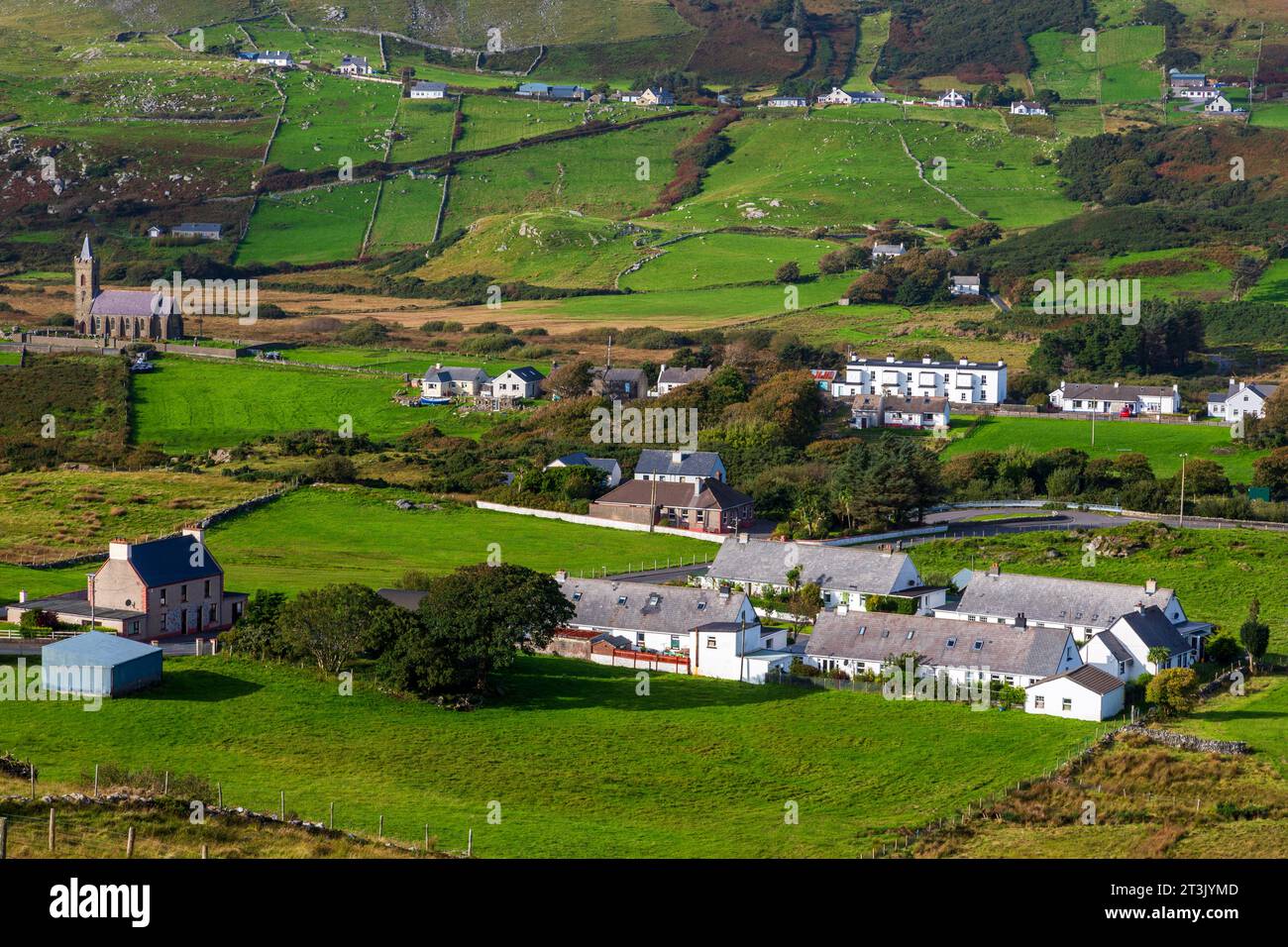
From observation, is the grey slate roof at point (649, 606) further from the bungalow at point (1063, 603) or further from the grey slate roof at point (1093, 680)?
the grey slate roof at point (1093, 680)

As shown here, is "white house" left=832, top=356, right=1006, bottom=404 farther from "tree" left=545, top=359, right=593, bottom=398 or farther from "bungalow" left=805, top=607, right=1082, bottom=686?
"bungalow" left=805, top=607, right=1082, bottom=686

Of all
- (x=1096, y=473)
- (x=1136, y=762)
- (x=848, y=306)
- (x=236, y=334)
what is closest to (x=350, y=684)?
(x=1136, y=762)

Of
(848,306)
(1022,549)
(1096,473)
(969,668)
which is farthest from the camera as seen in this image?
(848,306)

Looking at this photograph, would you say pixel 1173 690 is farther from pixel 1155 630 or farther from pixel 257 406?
pixel 257 406

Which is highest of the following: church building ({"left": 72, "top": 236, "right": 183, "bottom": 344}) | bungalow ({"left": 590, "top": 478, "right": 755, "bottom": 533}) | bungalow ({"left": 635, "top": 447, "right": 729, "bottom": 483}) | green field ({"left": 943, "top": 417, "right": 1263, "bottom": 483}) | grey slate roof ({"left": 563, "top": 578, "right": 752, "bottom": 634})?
church building ({"left": 72, "top": 236, "right": 183, "bottom": 344})

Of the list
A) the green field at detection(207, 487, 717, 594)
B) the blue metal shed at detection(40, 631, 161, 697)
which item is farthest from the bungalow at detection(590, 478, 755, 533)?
the blue metal shed at detection(40, 631, 161, 697)

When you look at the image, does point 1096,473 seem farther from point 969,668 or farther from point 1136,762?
point 1136,762
